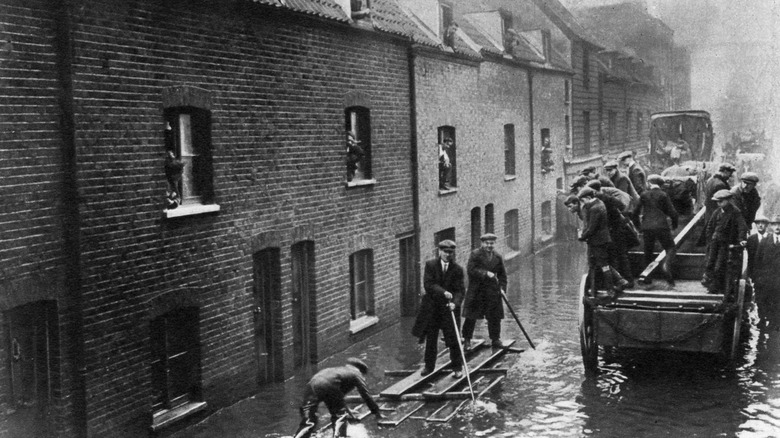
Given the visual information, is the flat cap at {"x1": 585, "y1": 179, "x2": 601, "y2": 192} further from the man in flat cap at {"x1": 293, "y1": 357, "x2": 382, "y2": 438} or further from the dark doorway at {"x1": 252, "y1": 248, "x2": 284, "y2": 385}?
the man in flat cap at {"x1": 293, "y1": 357, "x2": 382, "y2": 438}

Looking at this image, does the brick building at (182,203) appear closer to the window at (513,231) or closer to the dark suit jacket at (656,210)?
the dark suit jacket at (656,210)

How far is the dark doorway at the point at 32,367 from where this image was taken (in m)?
8.62

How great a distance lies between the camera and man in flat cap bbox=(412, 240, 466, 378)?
11.9 m

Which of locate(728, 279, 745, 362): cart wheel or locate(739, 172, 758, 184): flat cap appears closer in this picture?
locate(728, 279, 745, 362): cart wheel

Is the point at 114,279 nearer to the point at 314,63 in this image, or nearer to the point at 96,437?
the point at 96,437

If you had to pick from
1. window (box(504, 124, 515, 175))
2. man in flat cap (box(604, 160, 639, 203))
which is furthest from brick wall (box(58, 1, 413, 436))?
window (box(504, 124, 515, 175))

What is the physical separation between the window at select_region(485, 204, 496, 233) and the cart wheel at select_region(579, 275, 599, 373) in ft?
34.1

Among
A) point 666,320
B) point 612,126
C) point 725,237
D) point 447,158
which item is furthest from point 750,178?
point 612,126

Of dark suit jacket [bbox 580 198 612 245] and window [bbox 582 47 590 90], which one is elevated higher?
window [bbox 582 47 590 90]

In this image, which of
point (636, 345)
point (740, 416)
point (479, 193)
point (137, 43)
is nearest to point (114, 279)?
point (137, 43)

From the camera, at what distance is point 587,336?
39.3 ft

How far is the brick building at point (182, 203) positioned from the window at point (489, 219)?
22.0 feet

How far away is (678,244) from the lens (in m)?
13.7

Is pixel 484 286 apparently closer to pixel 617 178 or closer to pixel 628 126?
pixel 617 178
